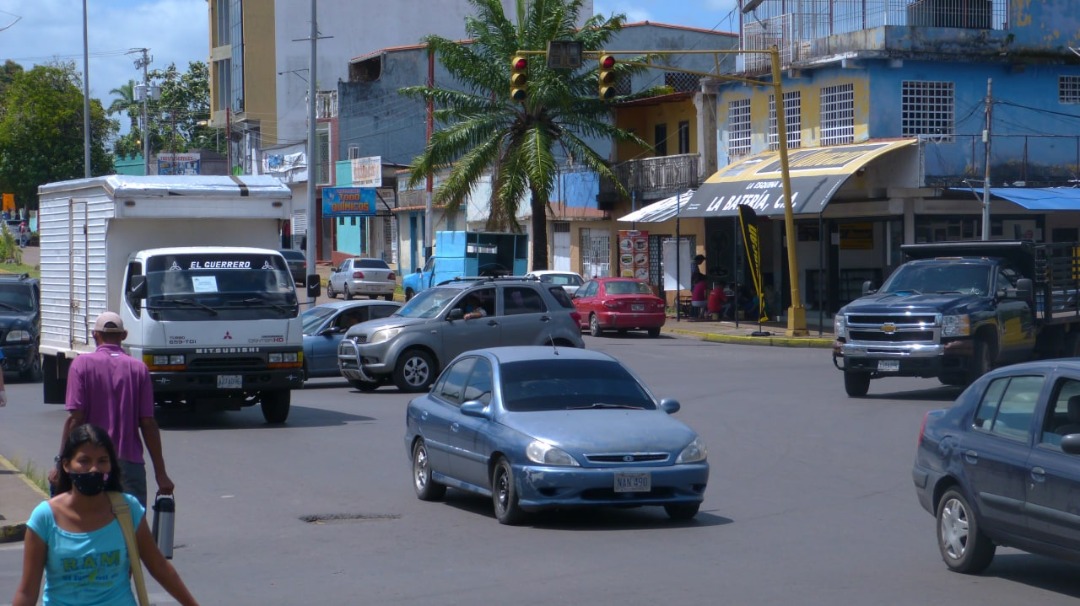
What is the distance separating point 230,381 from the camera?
1725 cm

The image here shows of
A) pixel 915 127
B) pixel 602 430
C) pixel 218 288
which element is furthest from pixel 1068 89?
pixel 602 430

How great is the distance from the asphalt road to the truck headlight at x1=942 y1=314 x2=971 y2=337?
1.76 m

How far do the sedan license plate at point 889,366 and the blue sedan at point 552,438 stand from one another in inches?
372

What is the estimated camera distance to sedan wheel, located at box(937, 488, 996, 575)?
8.79 meters

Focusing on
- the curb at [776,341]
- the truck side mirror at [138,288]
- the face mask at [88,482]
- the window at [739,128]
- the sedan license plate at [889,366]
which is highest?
the window at [739,128]

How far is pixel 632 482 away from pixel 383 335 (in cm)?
1220

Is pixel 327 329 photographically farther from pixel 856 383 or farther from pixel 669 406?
pixel 669 406

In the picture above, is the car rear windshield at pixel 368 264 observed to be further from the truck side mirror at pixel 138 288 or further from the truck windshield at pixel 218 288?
the truck side mirror at pixel 138 288

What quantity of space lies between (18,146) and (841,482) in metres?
61.0

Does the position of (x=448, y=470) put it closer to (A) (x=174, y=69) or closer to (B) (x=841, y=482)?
(B) (x=841, y=482)

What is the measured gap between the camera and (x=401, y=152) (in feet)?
214

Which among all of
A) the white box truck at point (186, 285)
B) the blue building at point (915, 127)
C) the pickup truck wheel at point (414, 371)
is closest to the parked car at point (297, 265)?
the blue building at point (915, 127)

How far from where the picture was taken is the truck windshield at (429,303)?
74.8ft

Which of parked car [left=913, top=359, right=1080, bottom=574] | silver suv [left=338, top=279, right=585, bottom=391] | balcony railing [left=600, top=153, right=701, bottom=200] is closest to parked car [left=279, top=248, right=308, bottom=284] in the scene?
balcony railing [left=600, top=153, right=701, bottom=200]
